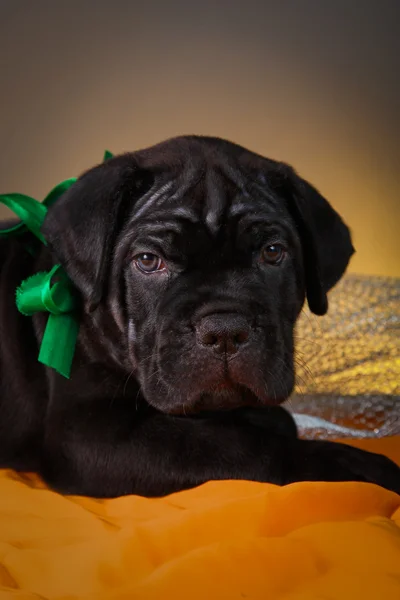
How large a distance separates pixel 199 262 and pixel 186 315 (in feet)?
0.64

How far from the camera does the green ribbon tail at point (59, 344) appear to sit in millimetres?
2252

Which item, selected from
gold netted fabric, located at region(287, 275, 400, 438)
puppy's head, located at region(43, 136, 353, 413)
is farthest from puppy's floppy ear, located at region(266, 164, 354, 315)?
gold netted fabric, located at region(287, 275, 400, 438)

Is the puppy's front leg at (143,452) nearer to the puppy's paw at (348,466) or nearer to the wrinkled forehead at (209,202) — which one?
the puppy's paw at (348,466)

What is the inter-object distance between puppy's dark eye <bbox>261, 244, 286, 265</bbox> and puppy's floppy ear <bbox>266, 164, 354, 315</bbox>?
0.14 metres

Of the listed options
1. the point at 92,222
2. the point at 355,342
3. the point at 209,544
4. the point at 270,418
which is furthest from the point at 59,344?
the point at 355,342

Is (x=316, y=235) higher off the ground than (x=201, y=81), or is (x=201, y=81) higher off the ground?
(x=201, y=81)

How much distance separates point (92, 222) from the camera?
2.16 m

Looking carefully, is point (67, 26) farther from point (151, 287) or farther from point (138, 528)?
point (138, 528)

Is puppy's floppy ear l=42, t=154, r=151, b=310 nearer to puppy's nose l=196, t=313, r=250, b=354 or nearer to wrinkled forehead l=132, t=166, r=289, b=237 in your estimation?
wrinkled forehead l=132, t=166, r=289, b=237

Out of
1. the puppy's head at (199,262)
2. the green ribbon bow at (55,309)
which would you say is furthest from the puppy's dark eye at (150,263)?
the green ribbon bow at (55,309)

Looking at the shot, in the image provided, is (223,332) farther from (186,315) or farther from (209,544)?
(209,544)

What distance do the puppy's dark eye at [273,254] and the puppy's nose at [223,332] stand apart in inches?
13.2

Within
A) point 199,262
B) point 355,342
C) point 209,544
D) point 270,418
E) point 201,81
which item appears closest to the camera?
point 209,544

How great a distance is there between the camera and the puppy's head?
1938 millimetres
